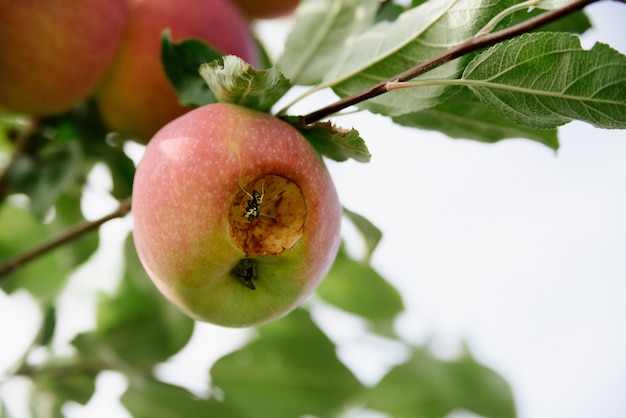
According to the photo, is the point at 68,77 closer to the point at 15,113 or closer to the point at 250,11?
the point at 15,113

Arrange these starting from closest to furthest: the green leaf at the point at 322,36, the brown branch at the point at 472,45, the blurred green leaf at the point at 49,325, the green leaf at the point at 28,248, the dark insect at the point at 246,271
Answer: the brown branch at the point at 472,45, the dark insect at the point at 246,271, the green leaf at the point at 322,36, the blurred green leaf at the point at 49,325, the green leaf at the point at 28,248

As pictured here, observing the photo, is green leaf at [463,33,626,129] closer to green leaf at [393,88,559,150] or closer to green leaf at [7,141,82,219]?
green leaf at [393,88,559,150]

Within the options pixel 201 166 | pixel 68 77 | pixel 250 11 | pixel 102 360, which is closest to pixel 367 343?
pixel 102 360

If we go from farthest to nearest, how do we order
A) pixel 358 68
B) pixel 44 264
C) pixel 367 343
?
pixel 367 343, pixel 44 264, pixel 358 68

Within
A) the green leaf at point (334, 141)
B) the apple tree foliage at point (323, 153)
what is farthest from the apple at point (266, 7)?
the green leaf at point (334, 141)

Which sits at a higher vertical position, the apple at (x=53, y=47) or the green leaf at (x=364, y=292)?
the apple at (x=53, y=47)

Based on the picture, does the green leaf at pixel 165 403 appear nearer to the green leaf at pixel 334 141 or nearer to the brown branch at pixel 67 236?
the brown branch at pixel 67 236

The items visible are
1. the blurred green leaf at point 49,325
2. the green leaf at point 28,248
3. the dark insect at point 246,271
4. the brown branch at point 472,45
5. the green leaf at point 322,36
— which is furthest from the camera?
the green leaf at point 28,248
